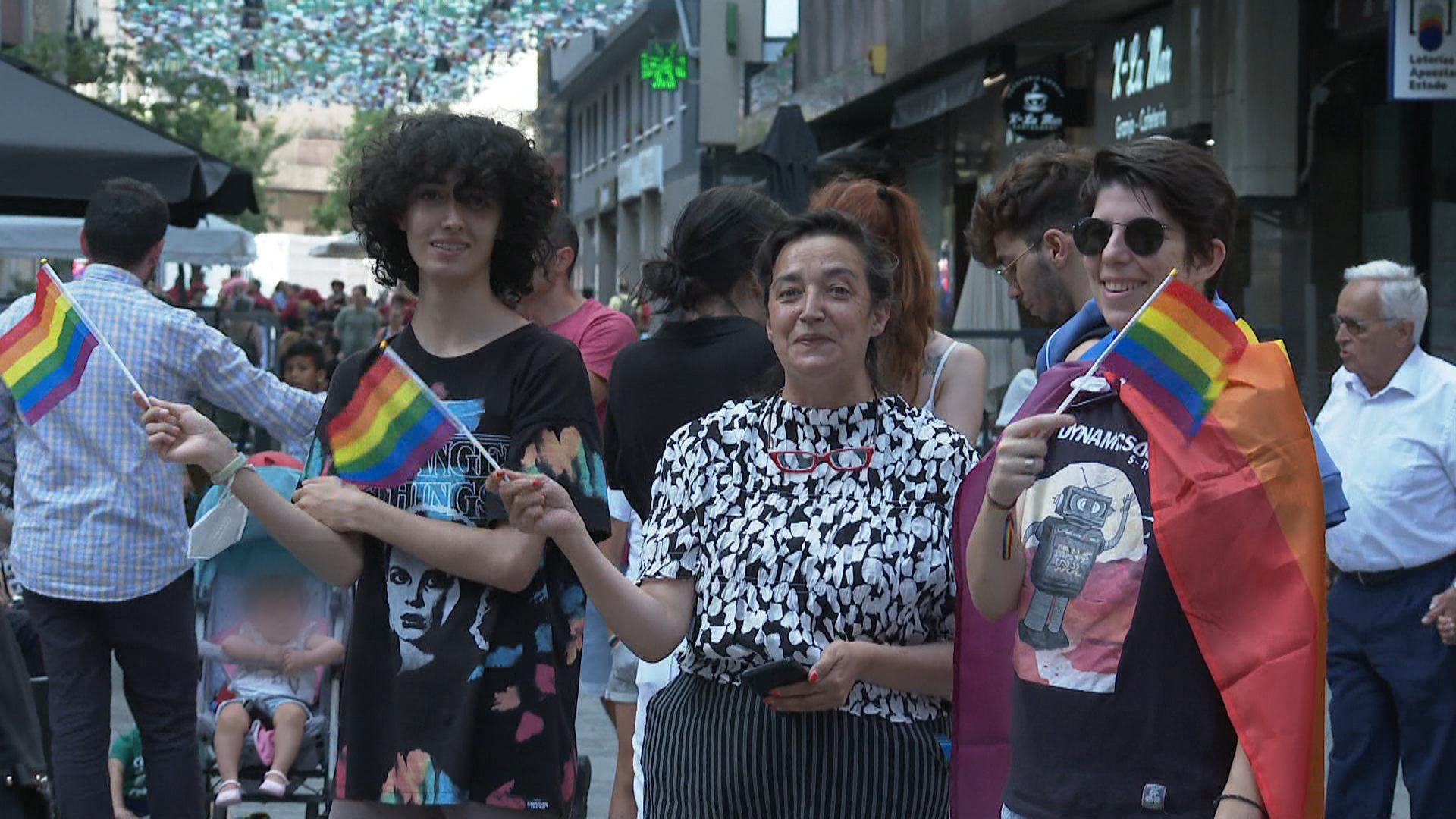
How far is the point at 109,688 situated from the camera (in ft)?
19.7

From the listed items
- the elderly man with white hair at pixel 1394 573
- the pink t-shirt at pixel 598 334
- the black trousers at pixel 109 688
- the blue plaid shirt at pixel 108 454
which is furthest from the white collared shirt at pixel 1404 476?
the black trousers at pixel 109 688

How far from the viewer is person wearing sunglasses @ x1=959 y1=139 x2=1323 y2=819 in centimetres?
296

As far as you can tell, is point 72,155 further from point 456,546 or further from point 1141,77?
point 1141,77

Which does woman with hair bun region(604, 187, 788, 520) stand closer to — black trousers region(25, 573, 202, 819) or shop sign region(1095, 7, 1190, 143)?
black trousers region(25, 573, 202, 819)

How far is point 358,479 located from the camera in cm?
368

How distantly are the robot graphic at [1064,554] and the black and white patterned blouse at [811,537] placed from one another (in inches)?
10.0

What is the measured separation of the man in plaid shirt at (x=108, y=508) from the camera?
575 cm

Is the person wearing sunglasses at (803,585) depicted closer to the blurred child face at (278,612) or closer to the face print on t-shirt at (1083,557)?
the face print on t-shirt at (1083,557)

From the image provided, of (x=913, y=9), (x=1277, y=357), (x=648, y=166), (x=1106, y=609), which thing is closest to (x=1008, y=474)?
(x=1106, y=609)

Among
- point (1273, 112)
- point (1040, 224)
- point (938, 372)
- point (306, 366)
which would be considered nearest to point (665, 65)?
point (1273, 112)

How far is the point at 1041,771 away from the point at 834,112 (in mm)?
24179

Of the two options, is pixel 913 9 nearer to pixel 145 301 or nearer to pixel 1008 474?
pixel 145 301

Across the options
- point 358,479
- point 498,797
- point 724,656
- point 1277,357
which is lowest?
point 498,797

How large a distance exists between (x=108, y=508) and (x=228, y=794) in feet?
4.67
